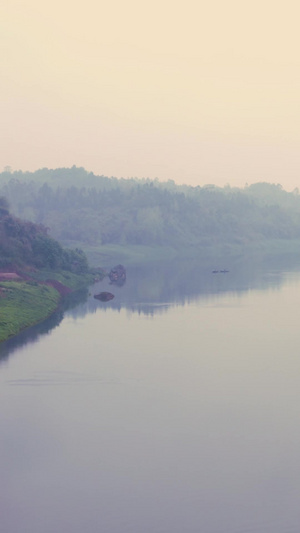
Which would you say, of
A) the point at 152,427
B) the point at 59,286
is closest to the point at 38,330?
the point at 59,286

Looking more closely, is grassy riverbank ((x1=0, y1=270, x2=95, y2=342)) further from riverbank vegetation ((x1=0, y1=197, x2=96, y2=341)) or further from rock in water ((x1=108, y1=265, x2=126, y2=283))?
rock in water ((x1=108, y1=265, x2=126, y2=283))

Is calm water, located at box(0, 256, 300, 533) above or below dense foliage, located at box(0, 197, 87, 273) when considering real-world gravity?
below

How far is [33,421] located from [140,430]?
7.78 meters

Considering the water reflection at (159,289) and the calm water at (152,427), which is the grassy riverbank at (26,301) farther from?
the calm water at (152,427)

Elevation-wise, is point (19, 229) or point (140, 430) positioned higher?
point (19, 229)

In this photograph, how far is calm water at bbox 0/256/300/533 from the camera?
33.5 meters

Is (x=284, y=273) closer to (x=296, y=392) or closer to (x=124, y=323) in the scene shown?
(x=124, y=323)

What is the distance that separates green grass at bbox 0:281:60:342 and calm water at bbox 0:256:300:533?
89.6 inches

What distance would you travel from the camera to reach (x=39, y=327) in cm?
8412

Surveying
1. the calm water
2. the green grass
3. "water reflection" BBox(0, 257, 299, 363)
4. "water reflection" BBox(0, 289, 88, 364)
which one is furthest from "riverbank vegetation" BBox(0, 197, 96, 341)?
the calm water

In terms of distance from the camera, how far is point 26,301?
93.7 meters

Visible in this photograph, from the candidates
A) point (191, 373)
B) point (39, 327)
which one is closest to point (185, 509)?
point (191, 373)

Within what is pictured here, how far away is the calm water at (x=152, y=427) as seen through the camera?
33.5 metres

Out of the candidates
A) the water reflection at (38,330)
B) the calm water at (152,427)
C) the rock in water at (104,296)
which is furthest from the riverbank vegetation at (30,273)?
the rock in water at (104,296)
